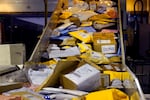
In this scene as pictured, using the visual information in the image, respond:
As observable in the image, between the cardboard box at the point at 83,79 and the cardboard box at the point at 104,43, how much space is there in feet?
5.08

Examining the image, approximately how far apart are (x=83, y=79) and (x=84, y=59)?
0.95m

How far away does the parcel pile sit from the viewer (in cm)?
226

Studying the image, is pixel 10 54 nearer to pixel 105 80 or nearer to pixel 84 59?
pixel 84 59

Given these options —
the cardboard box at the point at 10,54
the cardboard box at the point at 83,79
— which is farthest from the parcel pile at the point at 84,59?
the cardboard box at the point at 10,54

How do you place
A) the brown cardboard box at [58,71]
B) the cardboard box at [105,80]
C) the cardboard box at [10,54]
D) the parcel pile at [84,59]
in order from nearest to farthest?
the parcel pile at [84,59] → the brown cardboard box at [58,71] → the cardboard box at [105,80] → the cardboard box at [10,54]

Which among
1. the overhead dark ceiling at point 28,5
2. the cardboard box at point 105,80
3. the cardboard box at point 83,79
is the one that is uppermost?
the overhead dark ceiling at point 28,5

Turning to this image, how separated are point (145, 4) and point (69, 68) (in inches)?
200

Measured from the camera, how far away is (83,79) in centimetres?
226

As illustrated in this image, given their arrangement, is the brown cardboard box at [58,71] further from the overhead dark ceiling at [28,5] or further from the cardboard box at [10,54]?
the overhead dark ceiling at [28,5]

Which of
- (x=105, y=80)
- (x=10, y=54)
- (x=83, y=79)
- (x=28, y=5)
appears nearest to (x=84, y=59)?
(x=105, y=80)

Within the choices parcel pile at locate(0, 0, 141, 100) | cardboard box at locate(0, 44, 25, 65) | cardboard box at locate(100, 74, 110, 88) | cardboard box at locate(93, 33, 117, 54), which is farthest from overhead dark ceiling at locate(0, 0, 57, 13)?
cardboard box at locate(100, 74, 110, 88)

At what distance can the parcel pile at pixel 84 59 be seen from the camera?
2256 millimetres

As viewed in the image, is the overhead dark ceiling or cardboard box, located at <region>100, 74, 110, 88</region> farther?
the overhead dark ceiling

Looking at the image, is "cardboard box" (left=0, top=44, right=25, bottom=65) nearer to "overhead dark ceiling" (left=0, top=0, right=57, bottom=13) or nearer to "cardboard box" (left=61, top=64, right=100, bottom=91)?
"cardboard box" (left=61, top=64, right=100, bottom=91)
